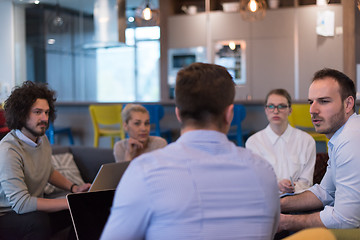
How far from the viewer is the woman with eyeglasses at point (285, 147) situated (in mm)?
3008

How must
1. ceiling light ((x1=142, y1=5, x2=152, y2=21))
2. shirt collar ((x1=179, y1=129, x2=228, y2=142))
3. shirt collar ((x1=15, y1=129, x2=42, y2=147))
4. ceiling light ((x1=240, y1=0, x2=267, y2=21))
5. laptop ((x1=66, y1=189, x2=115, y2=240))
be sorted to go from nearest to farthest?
1. shirt collar ((x1=179, y1=129, x2=228, y2=142))
2. laptop ((x1=66, y1=189, x2=115, y2=240))
3. shirt collar ((x1=15, y1=129, x2=42, y2=147))
4. ceiling light ((x1=240, y1=0, x2=267, y2=21))
5. ceiling light ((x1=142, y1=5, x2=152, y2=21))

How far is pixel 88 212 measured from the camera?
1.66 m

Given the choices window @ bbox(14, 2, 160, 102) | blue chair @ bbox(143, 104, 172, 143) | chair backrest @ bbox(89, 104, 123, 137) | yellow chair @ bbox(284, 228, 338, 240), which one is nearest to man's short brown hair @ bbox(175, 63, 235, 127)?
yellow chair @ bbox(284, 228, 338, 240)

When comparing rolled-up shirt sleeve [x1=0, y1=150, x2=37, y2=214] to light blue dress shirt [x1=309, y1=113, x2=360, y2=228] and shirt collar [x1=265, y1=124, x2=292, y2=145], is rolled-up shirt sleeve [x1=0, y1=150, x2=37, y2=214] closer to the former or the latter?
light blue dress shirt [x1=309, y1=113, x2=360, y2=228]

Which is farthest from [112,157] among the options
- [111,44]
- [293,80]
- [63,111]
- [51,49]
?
[51,49]

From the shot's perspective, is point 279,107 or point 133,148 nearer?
point 279,107

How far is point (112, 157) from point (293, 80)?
4701mm

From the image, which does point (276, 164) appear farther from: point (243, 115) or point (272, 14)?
point (272, 14)

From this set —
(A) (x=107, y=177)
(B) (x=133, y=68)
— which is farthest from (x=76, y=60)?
(A) (x=107, y=177)

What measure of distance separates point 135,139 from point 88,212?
173 cm

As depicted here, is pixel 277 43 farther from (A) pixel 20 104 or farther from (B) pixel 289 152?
(A) pixel 20 104

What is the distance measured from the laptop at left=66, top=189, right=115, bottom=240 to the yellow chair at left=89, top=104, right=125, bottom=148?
3.97 metres

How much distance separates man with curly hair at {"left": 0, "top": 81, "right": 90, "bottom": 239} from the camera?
2.39m

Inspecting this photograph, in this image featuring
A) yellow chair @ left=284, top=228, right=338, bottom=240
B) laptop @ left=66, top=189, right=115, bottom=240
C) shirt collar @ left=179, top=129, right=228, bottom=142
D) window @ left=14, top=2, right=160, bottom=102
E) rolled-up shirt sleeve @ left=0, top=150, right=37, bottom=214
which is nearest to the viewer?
yellow chair @ left=284, top=228, right=338, bottom=240
